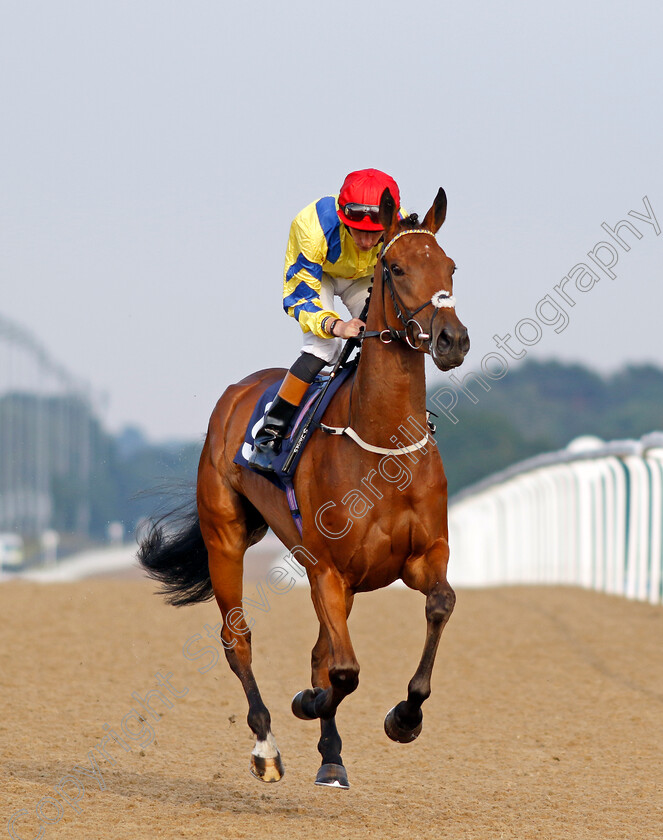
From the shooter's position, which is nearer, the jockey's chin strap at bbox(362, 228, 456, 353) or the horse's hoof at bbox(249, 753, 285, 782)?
the jockey's chin strap at bbox(362, 228, 456, 353)

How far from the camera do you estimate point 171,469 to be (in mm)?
6711

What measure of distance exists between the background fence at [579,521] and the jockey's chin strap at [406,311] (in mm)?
5443

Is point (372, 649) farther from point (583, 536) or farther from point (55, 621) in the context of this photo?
point (583, 536)

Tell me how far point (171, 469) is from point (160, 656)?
2476mm

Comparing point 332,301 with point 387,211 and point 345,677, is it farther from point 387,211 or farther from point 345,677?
point 345,677

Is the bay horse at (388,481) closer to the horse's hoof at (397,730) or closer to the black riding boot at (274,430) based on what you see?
the horse's hoof at (397,730)

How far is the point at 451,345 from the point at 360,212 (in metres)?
0.99

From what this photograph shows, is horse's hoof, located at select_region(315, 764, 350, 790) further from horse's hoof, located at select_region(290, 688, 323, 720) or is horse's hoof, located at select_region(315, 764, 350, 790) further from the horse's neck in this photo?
the horse's neck

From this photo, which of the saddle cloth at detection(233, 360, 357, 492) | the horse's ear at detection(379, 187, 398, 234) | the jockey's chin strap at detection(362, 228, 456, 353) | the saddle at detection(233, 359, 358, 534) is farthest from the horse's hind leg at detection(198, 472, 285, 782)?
the horse's ear at detection(379, 187, 398, 234)

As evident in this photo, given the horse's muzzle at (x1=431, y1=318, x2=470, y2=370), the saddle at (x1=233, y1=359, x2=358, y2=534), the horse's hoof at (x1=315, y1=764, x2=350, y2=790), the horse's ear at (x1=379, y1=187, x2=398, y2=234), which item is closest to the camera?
the horse's muzzle at (x1=431, y1=318, x2=470, y2=370)

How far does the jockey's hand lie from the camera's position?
4.71 metres

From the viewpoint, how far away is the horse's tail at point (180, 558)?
21.2ft

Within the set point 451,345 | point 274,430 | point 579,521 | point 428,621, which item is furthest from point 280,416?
point 579,521

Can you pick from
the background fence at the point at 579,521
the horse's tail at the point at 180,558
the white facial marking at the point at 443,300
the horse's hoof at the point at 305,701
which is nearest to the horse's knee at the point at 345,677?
the horse's hoof at the point at 305,701
